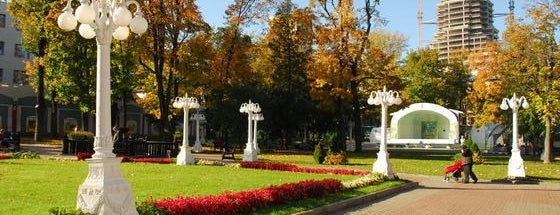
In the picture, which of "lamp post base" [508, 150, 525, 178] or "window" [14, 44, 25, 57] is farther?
"window" [14, 44, 25, 57]

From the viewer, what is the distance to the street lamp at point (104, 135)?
892cm

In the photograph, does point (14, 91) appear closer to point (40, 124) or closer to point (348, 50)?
point (40, 124)

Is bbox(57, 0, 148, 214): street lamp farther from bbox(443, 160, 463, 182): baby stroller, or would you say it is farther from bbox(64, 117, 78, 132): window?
bbox(64, 117, 78, 132): window

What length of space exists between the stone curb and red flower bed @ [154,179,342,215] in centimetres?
74

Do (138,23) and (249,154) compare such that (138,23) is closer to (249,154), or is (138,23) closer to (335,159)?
(249,154)

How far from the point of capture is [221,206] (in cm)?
1141

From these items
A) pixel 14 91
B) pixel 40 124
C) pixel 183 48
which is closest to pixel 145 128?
pixel 14 91

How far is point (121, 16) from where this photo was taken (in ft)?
29.6

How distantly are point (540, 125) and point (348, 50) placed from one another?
1761 centimetres

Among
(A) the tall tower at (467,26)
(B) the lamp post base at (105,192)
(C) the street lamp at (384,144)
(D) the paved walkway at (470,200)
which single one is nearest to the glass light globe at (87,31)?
(B) the lamp post base at (105,192)

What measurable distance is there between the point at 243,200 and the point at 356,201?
171 inches

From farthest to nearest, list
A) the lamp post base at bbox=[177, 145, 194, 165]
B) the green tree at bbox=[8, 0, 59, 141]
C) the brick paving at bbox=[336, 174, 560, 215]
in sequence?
the green tree at bbox=[8, 0, 59, 141], the lamp post base at bbox=[177, 145, 194, 165], the brick paving at bbox=[336, 174, 560, 215]

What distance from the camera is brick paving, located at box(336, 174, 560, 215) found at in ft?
47.8

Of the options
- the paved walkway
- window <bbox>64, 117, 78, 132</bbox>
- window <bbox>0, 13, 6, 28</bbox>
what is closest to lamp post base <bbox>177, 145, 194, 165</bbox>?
the paved walkway
